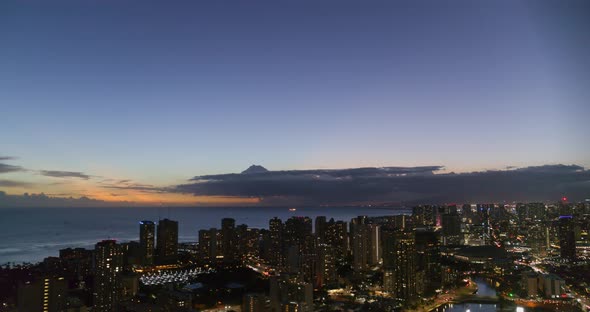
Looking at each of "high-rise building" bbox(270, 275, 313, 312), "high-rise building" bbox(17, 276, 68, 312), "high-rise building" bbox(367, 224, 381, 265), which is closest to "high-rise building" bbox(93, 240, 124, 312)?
"high-rise building" bbox(17, 276, 68, 312)

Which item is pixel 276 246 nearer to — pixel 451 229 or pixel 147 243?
pixel 147 243

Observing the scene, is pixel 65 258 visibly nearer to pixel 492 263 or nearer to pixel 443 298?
pixel 443 298

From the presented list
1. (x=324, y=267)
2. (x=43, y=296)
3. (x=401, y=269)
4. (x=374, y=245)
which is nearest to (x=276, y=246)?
(x=324, y=267)

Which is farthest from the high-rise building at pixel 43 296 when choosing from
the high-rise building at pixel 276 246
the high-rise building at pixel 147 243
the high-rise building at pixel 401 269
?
the high-rise building at pixel 276 246

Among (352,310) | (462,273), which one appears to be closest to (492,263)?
(462,273)

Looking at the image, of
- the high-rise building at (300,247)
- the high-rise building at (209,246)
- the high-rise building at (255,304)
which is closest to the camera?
the high-rise building at (255,304)

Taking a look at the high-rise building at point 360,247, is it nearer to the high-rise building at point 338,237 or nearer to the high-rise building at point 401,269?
the high-rise building at point 338,237

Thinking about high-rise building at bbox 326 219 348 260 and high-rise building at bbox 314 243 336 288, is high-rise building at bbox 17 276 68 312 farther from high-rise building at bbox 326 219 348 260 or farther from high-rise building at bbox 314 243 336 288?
high-rise building at bbox 326 219 348 260
